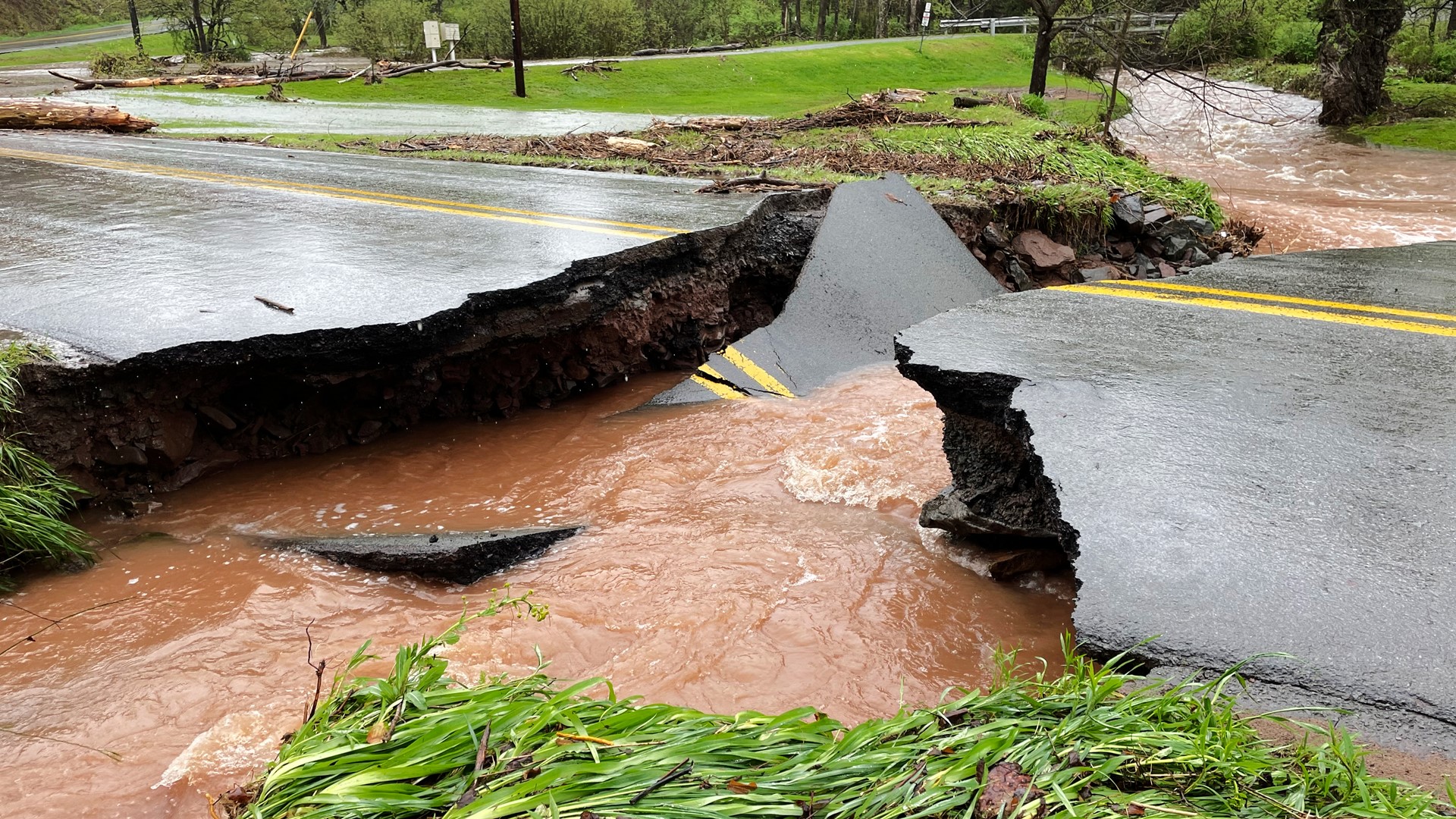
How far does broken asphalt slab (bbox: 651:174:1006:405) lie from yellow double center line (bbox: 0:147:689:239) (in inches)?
43.2

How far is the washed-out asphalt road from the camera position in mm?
4824

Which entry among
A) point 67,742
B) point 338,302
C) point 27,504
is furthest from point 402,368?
→ point 67,742

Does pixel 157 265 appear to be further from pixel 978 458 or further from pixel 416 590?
pixel 978 458

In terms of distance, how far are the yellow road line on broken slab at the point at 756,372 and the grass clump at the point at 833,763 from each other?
12.8 ft

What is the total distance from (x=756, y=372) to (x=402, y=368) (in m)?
2.39

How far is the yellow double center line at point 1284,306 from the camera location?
4.51 m

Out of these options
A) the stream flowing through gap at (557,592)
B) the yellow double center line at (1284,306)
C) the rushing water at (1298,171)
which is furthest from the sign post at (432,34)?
the yellow double center line at (1284,306)

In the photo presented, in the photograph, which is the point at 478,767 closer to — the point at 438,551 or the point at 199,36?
the point at 438,551

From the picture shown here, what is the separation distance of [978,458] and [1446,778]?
2.17 meters

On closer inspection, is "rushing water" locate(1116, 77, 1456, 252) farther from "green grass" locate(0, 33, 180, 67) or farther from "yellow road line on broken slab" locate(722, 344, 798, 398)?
"green grass" locate(0, 33, 180, 67)

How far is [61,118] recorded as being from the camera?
46.2ft

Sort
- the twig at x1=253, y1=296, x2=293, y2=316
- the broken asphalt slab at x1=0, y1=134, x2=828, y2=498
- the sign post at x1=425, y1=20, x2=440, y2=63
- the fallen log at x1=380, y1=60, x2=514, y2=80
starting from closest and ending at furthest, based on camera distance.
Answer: the broken asphalt slab at x1=0, y1=134, x2=828, y2=498 < the twig at x1=253, y1=296, x2=293, y2=316 < the sign post at x1=425, y1=20, x2=440, y2=63 < the fallen log at x1=380, y1=60, x2=514, y2=80

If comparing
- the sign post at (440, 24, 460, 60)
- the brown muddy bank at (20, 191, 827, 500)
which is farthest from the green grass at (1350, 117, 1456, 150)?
the sign post at (440, 24, 460, 60)

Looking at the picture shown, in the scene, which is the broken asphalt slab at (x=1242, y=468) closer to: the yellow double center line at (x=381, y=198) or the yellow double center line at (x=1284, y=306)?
the yellow double center line at (x=1284, y=306)
